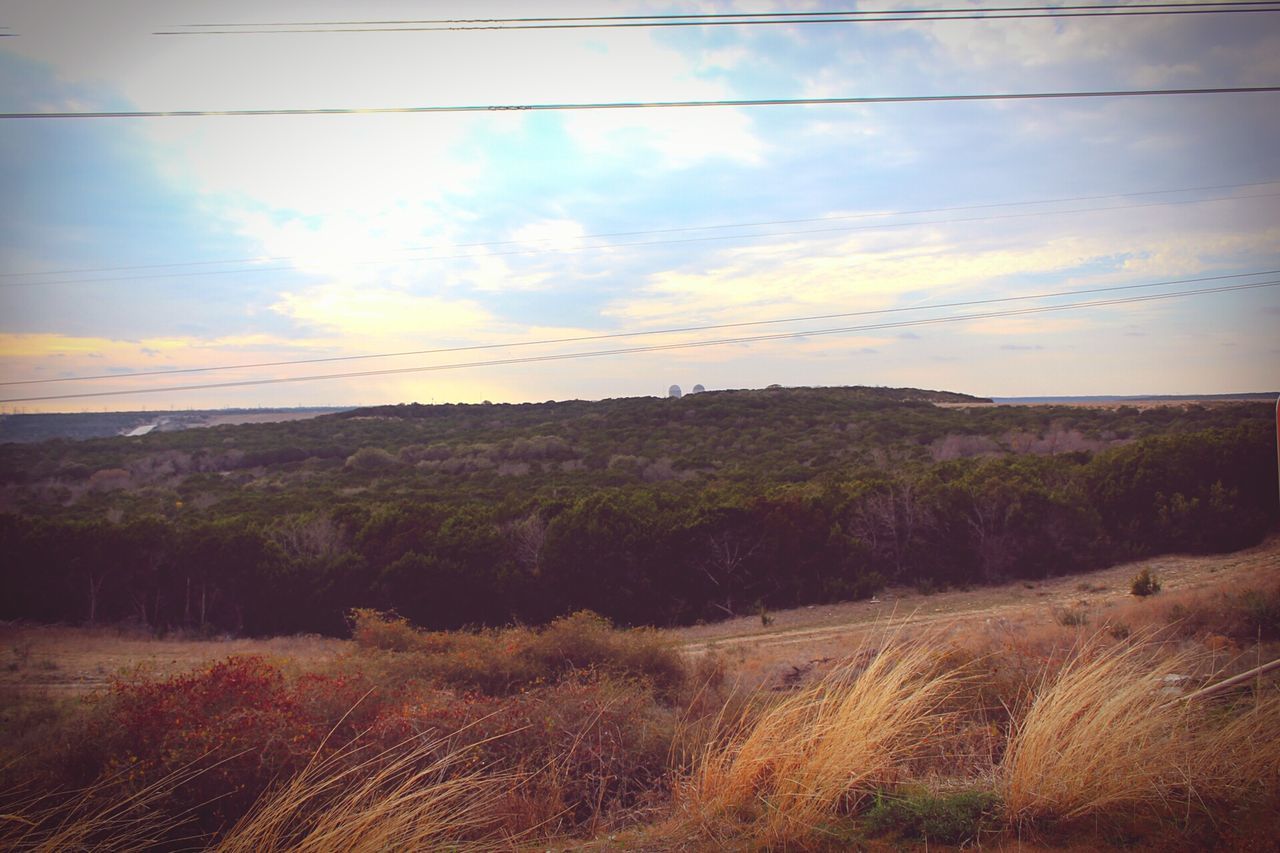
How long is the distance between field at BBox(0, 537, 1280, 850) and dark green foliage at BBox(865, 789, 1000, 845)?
0.01 metres

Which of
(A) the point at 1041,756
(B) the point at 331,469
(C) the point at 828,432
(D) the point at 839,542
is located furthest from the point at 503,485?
(A) the point at 1041,756

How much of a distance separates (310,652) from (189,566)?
6.93 m

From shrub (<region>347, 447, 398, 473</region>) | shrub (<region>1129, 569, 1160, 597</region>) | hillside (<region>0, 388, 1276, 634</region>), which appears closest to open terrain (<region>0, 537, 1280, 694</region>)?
shrub (<region>1129, 569, 1160, 597</region>)

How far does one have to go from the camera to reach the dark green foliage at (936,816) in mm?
3770

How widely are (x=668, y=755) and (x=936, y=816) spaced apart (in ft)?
9.22

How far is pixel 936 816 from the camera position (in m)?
3.87

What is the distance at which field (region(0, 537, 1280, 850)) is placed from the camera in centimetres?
382

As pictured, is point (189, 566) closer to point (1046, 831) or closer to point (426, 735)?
point (426, 735)

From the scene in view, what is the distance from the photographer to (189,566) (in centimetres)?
2092

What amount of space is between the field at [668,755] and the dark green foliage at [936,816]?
0.03 feet

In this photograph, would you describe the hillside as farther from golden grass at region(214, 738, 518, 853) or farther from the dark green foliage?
the dark green foliage

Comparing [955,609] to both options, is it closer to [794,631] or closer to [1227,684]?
[794,631]

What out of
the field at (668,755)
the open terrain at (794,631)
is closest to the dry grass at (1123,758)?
the field at (668,755)

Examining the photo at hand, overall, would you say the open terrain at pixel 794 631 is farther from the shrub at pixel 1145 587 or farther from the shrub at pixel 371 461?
the shrub at pixel 371 461
